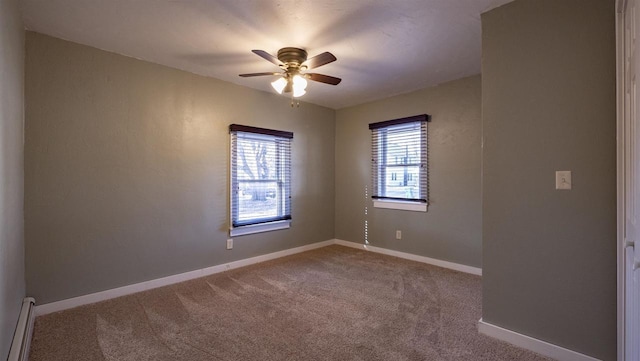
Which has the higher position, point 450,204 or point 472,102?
point 472,102

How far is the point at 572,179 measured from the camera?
185 cm

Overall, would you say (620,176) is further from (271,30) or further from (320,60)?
(271,30)

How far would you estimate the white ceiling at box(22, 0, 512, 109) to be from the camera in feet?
7.07

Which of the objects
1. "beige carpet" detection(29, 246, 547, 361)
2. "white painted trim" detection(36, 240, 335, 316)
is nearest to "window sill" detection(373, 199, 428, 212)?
"beige carpet" detection(29, 246, 547, 361)

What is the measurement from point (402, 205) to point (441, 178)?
0.68 meters

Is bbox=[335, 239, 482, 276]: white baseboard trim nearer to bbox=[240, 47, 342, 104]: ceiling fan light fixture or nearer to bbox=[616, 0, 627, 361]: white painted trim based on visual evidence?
bbox=[616, 0, 627, 361]: white painted trim

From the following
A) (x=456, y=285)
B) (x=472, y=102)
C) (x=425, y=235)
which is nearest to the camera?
(x=456, y=285)

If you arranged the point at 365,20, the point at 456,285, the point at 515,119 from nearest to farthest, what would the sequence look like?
1. the point at 515,119
2. the point at 365,20
3. the point at 456,285

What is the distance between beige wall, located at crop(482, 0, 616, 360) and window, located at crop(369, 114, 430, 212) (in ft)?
6.05

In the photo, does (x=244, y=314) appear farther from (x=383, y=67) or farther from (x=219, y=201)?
(x=383, y=67)

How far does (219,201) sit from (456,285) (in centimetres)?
286

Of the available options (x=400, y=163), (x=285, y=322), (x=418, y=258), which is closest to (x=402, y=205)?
(x=400, y=163)

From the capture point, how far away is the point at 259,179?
409 centimetres

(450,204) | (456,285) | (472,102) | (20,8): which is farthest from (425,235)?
(20,8)
